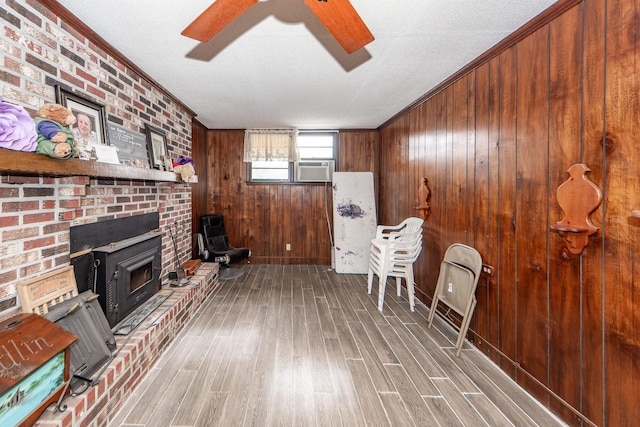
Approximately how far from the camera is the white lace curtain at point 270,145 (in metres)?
4.53

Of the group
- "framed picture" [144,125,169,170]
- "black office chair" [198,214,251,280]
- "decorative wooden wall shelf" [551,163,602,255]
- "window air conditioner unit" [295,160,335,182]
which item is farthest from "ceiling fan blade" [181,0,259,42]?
"window air conditioner unit" [295,160,335,182]

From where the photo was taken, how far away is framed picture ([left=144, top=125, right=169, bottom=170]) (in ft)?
8.54

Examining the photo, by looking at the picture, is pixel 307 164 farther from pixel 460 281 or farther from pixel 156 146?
pixel 460 281

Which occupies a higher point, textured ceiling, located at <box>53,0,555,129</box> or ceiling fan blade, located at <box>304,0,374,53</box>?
textured ceiling, located at <box>53,0,555,129</box>

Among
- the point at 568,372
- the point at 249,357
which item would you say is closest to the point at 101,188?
the point at 249,357

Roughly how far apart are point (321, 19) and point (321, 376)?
2.15 metres

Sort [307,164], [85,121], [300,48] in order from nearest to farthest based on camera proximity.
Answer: [85,121]
[300,48]
[307,164]

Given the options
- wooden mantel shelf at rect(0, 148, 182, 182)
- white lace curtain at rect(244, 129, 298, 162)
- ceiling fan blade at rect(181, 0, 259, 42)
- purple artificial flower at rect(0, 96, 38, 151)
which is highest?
white lace curtain at rect(244, 129, 298, 162)

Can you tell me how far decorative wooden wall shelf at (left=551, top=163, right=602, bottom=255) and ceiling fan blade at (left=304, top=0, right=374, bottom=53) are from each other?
1.30m

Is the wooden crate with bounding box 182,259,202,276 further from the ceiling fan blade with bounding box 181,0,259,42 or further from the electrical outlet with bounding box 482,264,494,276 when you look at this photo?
the electrical outlet with bounding box 482,264,494,276

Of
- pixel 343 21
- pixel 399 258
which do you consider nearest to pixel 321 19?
pixel 343 21

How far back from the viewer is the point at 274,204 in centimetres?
470

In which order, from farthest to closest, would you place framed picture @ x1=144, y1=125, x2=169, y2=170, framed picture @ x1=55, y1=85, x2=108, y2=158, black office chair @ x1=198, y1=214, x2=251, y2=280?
black office chair @ x1=198, y1=214, x2=251, y2=280, framed picture @ x1=144, y1=125, x2=169, y2=170, framed picture @ x1=55, y1=85, x2=108, y2=158

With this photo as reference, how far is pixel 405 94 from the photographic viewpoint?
118 inches
